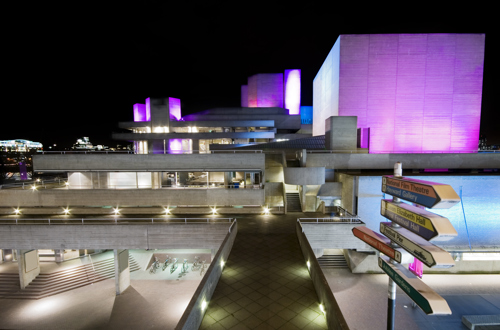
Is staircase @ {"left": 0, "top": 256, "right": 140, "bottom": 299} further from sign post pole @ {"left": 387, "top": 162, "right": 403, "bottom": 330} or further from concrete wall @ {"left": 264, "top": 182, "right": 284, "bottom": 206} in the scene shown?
sign post pole @ {"left": 387, "top": 162, "right": 403, "bottom": 330}

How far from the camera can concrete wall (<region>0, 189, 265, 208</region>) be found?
21.2 metres

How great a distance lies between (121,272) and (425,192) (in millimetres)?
20632

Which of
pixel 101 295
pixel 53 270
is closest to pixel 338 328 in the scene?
pixel 101 295

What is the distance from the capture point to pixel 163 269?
74.8ft

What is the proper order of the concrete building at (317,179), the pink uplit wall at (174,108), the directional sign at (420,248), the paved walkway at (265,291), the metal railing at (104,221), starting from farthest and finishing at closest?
1. the pink uplit wall at (174,108)
2. the metal railing at (104,221)
3. the concrete building at (317,179)
4. the paved walkway at (265,291)
5. the directional sign at (420,248)

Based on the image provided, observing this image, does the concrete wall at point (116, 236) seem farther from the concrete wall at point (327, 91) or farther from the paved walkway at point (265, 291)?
the concrete wall at point (327, 91)

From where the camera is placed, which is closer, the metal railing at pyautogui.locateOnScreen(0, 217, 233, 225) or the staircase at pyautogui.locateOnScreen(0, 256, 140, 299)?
the metal railing at pyautogui.locateOnScreen(0, 217, 233, 225)

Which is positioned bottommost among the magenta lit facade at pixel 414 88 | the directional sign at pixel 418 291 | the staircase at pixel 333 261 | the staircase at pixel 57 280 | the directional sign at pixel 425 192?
the staircase at pixel 57 280

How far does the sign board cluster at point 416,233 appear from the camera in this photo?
16.7 ft

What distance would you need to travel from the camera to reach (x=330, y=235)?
17.0 metres

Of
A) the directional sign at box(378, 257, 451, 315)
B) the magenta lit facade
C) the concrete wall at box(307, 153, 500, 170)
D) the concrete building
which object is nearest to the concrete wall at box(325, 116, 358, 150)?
the concrete building

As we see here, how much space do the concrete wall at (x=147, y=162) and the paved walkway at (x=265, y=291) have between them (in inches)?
363

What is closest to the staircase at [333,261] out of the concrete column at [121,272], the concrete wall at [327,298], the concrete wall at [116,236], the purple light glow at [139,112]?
the concrete wall at [116,236]

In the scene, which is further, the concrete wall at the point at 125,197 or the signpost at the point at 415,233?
the concrete wall at the point at 125,197
